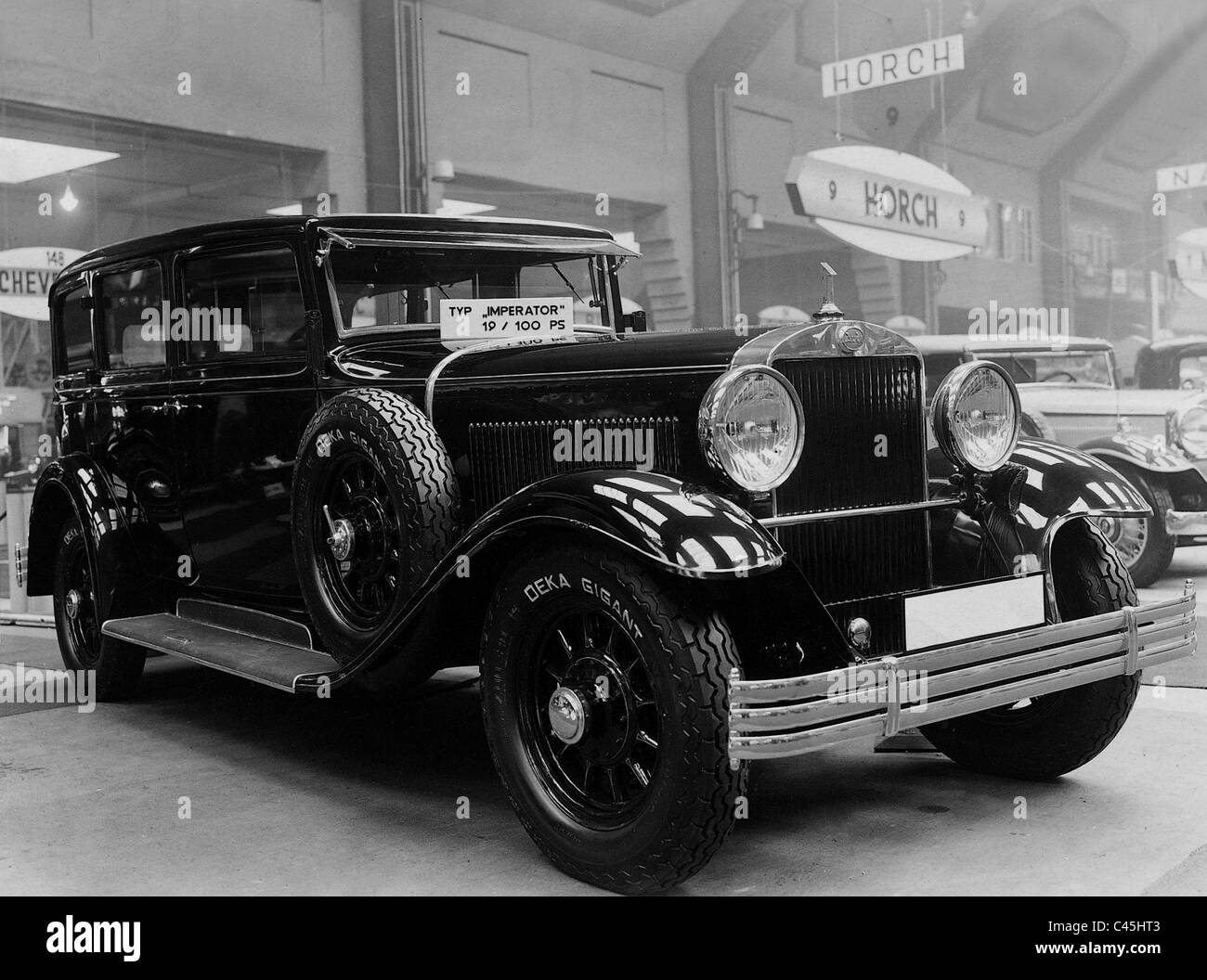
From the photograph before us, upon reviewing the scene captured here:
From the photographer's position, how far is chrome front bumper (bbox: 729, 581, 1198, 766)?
7.53ft

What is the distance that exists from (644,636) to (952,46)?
563 centimetres

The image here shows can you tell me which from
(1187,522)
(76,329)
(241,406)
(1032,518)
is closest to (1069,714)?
(1032,518)

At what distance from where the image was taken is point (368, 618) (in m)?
3.38

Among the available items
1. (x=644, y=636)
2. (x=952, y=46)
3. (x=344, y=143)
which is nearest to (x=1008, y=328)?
(x=952, y=46)

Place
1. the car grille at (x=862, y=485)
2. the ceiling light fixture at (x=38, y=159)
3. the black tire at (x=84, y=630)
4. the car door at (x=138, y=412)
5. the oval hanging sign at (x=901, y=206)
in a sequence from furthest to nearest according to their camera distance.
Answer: the oval hanging sign at (x=901, y=206)
the ceiling light fixture at (x=38, y=159)
the black tire at (x=84, y=630)
the car door at (x=138, y=412)
the car grille at (x=862, y=485)

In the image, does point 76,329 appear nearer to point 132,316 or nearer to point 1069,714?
point 132,316

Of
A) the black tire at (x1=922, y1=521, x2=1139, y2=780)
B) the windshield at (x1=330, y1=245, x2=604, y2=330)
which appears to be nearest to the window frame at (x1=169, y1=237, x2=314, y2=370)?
the windshield at (x1=330, y1=245, x2=604, y2=330)

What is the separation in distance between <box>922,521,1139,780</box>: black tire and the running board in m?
1.78

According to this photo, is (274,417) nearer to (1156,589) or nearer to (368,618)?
(368,618)

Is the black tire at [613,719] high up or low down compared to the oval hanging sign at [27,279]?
down

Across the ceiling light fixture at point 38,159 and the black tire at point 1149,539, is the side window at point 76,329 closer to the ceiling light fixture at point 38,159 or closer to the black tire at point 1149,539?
the ceiling light fixture at point 38,159

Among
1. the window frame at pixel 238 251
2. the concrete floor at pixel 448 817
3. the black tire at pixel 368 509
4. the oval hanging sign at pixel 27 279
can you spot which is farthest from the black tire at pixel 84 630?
the oval hanging sign at pixel 27 279

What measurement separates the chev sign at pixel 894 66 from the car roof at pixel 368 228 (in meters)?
3.39

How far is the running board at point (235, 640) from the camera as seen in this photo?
3.39 meters
